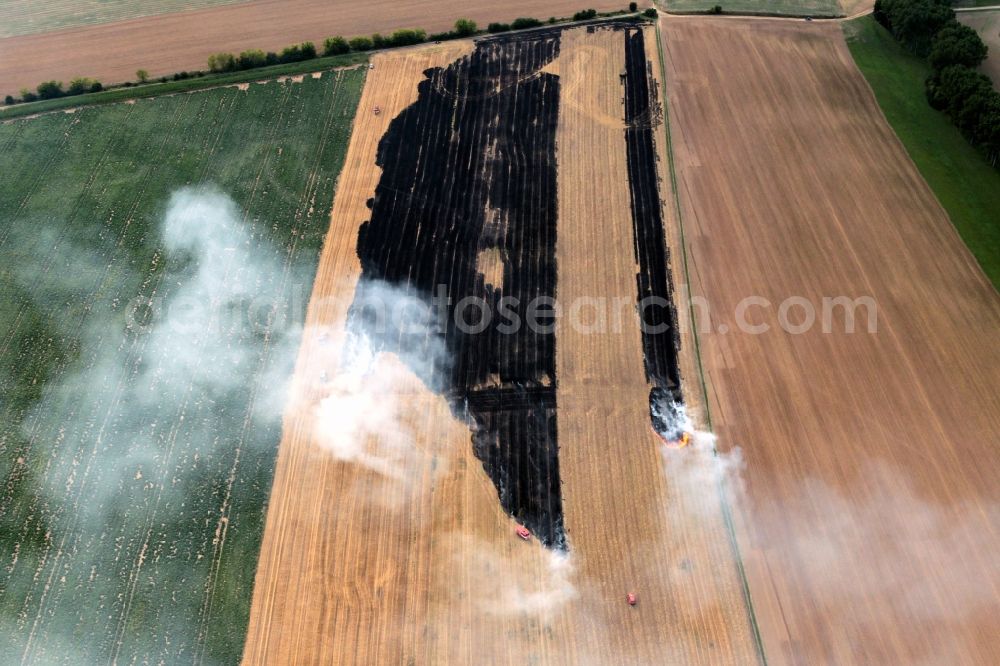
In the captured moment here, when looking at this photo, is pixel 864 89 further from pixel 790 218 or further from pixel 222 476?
pixel 222 476

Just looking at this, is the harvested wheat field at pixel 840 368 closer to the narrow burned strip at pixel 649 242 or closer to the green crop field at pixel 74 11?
the narrow burned strip at pixel 649 242

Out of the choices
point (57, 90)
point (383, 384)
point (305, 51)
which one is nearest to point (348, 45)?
point (305, 51)

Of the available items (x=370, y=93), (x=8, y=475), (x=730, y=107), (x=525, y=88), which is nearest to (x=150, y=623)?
(x=8, y=475)

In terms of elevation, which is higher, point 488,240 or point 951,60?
point 951,60

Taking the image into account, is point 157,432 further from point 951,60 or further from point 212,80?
point 951,60

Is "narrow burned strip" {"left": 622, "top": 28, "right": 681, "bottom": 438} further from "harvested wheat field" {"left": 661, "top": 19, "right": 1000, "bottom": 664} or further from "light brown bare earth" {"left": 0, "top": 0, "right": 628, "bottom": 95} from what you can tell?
"light brown bare earth" {"left": 0, "top": 0, "right": 628, "bottom": 95}

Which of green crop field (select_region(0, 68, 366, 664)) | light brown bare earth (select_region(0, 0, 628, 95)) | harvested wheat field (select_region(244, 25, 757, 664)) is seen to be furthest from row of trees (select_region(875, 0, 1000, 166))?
green crop field (select_region(0, 68, 366, 664))

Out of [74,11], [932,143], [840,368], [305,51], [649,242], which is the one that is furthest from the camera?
[74,11]

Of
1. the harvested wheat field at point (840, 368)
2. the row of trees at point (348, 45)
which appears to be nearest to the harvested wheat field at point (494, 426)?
the harvested wheat field at point (840, 368)
